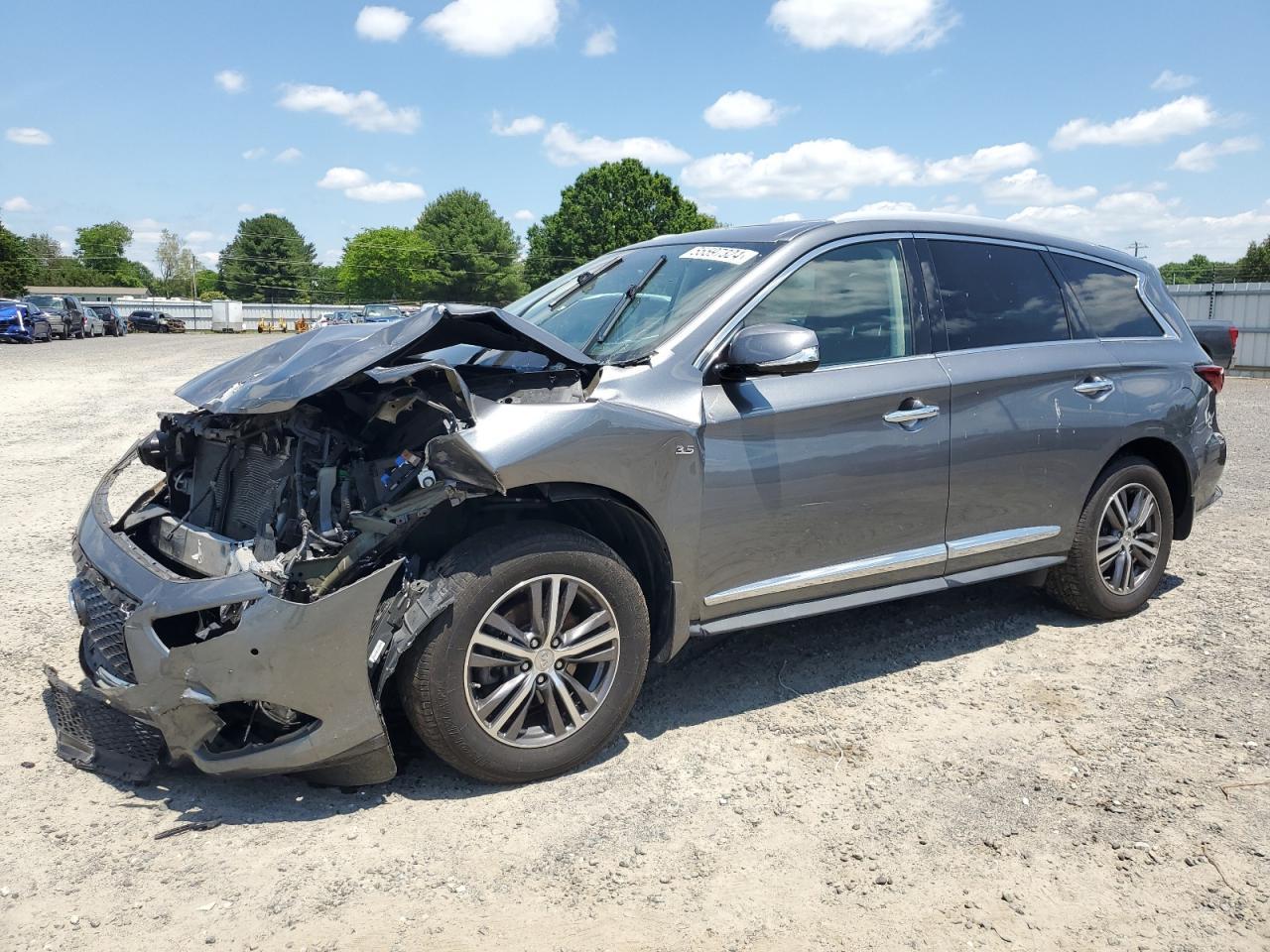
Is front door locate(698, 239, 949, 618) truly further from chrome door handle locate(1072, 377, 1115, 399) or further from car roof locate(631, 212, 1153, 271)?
chrome door handle locate(1072, 377, 1115, 399)

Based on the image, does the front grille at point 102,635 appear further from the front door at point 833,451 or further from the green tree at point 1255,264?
the green tree at point 1255,264

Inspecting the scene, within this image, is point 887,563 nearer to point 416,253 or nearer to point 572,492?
point 572,492

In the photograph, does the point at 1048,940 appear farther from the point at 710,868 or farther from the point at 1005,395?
the point at 1005,395

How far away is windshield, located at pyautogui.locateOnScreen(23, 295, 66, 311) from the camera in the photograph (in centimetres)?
3606

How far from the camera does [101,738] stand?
135 inches

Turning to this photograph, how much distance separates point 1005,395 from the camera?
14.4 feet

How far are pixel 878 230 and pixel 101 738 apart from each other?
3.70 m

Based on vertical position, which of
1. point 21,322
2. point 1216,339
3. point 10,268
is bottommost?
point 1216,339

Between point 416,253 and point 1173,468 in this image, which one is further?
point 416,253

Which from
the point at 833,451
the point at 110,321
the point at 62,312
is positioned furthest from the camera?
the point at 110,321

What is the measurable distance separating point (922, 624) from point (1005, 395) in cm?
136

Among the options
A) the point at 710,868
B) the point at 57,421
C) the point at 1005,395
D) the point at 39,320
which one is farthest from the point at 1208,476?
the point at 39,320

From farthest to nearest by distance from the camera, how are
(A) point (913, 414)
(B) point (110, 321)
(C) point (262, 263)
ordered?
1. (C) point (262, 263)
2. (B) point (110, 321)
3. (A) point (913, 414)

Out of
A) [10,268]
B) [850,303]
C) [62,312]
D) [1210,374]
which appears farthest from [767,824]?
[10,268]
